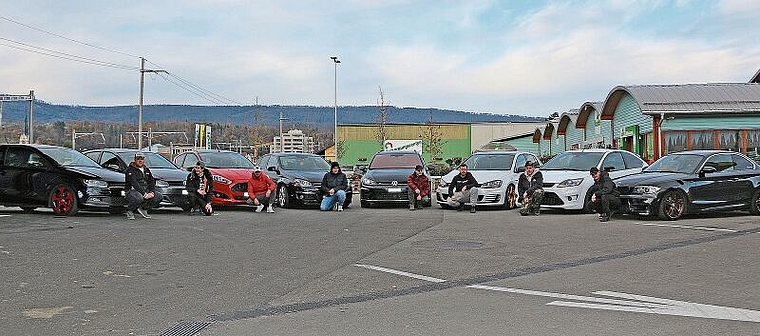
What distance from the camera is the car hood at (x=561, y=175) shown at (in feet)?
60.5

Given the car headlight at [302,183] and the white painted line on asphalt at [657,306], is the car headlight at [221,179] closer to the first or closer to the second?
the car headlight at [302,183]

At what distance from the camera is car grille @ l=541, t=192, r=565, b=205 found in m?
18.4

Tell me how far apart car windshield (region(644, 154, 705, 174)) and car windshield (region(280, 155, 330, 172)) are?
8.92m

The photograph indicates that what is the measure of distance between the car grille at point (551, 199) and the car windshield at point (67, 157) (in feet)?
33.1

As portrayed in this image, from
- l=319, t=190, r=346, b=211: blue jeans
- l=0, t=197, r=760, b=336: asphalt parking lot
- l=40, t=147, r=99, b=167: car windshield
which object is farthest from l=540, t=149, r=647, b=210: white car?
l=40, t=147, r=99, b=167: car windshield

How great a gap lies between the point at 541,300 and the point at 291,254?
14.0 ft

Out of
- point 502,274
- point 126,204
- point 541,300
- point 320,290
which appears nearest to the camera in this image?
point 541,300

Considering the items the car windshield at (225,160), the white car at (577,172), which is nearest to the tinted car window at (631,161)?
the white car at (577,172)

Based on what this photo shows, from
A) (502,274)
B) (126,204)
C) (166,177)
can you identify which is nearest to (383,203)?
(166,177)

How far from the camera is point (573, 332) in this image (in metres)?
6.25

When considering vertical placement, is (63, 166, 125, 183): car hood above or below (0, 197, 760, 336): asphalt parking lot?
above

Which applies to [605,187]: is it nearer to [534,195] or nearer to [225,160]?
[534,195]

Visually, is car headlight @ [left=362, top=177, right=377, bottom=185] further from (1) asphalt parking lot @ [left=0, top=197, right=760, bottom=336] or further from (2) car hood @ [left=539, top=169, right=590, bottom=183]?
(1) asphalt parking lot @ [left=0, top=197, right=760, bottom=336]

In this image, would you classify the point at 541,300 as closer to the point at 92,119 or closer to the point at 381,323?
the point at 381,323
